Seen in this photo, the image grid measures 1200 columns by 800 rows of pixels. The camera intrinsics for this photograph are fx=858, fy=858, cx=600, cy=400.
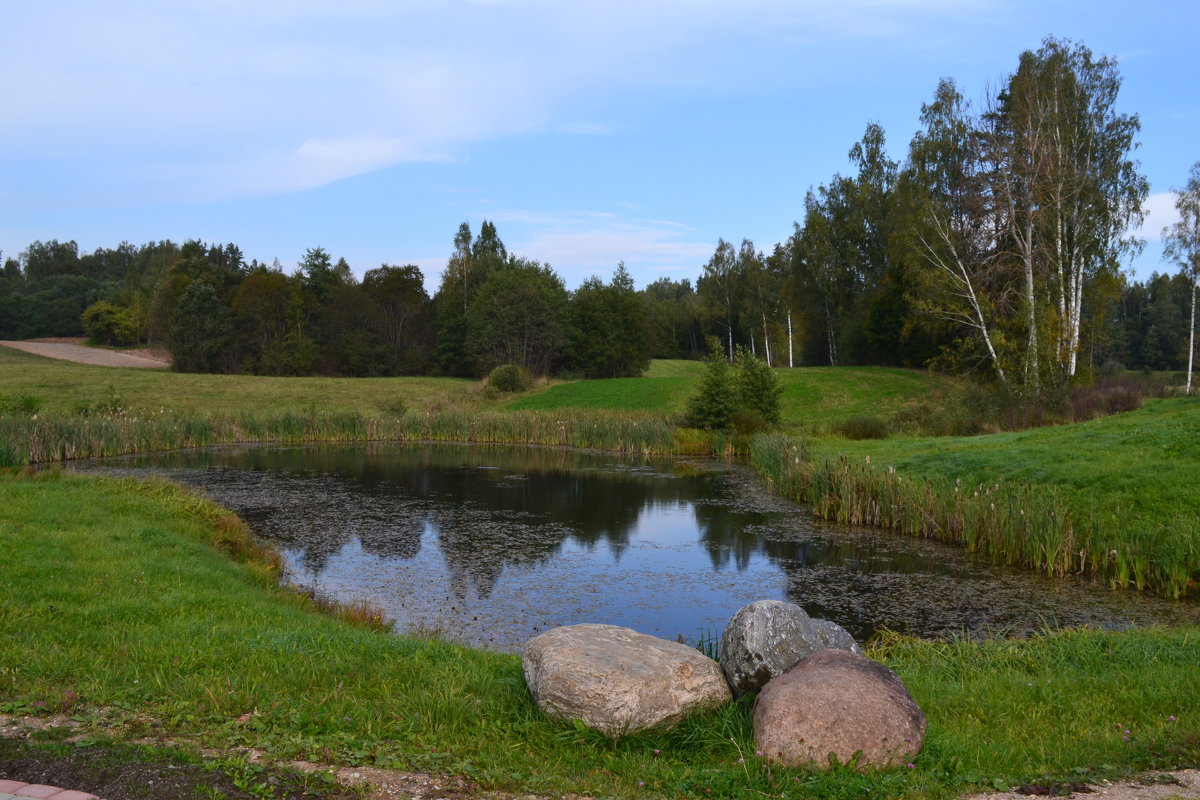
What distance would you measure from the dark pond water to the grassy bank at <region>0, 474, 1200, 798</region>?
104 inches

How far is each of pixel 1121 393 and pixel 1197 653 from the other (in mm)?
23375

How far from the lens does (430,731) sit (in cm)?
525

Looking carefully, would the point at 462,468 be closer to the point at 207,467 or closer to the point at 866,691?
the point at 207,467

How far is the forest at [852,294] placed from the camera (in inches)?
1236

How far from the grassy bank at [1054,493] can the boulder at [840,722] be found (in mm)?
8584

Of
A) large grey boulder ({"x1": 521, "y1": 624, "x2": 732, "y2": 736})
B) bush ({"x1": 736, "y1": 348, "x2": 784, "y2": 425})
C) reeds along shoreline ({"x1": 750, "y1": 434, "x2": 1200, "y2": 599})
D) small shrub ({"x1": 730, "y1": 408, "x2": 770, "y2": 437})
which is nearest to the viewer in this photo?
large grey boulder ({"x1": 521, "y1": 624, "x2": 732, "y2": 736})

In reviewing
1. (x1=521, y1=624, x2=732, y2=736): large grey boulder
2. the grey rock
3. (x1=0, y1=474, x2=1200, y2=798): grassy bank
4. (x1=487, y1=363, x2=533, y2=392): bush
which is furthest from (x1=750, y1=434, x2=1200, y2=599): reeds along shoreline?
(x1=487, y1=363, x2=533, y2=392): bush

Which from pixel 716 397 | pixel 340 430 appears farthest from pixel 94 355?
pixel 716 397

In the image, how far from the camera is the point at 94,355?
64.9 meters

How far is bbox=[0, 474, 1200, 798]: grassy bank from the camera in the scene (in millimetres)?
4863

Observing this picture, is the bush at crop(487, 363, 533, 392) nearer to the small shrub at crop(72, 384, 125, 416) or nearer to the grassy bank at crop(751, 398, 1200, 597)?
the small shrub at crop(72, 384, 125, 416)

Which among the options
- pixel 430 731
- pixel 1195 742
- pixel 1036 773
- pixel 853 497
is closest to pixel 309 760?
pixel 430 731

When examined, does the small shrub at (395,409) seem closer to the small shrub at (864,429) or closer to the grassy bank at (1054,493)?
the small shrub at (864,429)

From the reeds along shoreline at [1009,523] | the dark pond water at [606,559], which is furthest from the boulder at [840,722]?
the reeds along shoreline at [1009,523]
